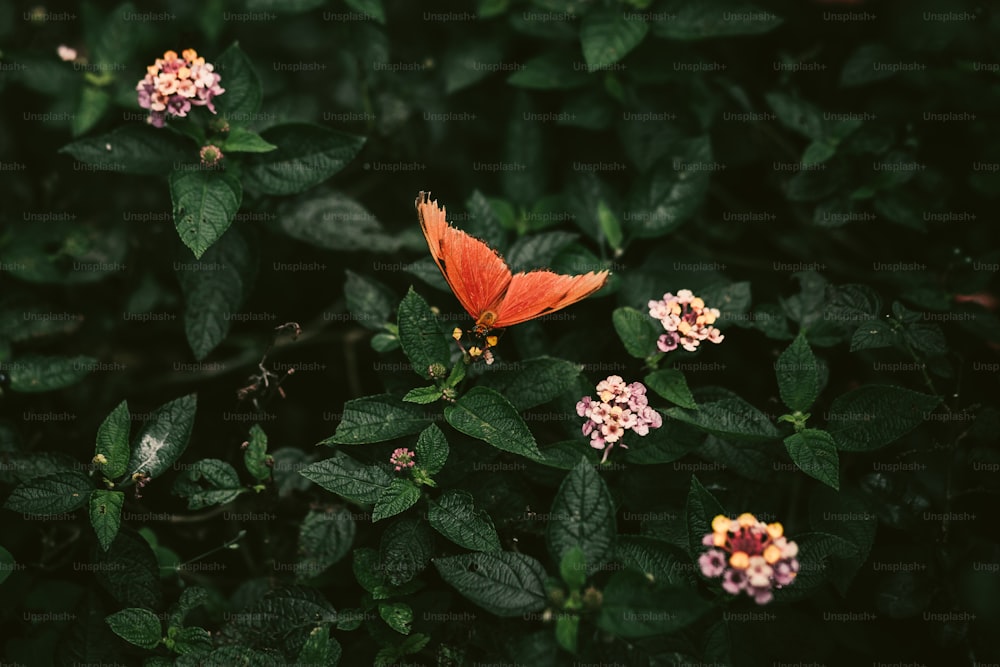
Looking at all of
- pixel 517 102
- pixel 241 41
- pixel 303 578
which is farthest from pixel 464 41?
pixel 303 578

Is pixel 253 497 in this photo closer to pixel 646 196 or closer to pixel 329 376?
pixel 329 376

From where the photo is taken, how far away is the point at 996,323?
8.61 ft

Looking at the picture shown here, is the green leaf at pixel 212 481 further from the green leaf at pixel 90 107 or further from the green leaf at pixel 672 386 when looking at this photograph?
the green leaf at pixel 90 107

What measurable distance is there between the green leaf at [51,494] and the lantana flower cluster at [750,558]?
166 centimetres

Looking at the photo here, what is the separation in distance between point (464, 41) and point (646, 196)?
1084mm

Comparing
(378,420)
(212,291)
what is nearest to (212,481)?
(378,420)

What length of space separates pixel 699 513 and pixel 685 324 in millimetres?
519

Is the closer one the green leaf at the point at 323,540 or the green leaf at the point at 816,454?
the green leaf at the point at 816,454

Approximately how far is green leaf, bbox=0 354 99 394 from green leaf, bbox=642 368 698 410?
6.01 feet

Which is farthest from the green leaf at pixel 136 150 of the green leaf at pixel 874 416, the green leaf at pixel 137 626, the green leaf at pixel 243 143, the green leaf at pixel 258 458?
the green leaf at pixel 874 416

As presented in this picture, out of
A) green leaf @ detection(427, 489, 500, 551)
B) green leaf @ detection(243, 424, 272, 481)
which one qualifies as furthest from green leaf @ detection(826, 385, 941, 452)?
green leaf @ detection(243, 424, 272, 481)

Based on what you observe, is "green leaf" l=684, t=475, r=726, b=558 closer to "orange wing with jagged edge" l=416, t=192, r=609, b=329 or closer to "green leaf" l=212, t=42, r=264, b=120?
"orange wing with jagged edge" l=416, t=192, r=609, b=329

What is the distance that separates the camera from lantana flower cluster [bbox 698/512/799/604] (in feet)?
5.83

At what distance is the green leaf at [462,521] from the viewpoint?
81.4 inches
